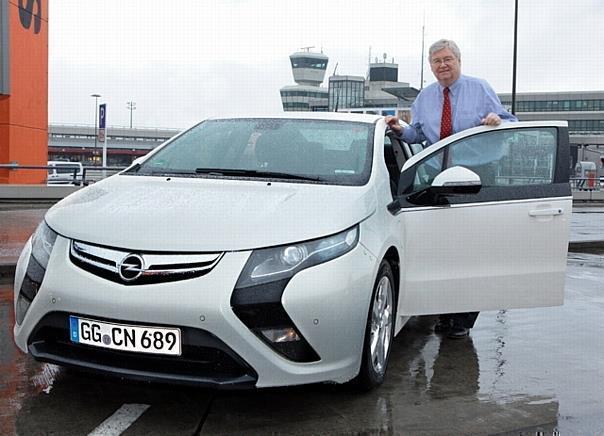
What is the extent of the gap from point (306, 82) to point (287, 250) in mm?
134709

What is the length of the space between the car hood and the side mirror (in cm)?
57

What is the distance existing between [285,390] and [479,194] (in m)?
1.66

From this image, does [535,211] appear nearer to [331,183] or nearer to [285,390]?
[331,183]

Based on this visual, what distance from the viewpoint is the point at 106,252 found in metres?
3.11

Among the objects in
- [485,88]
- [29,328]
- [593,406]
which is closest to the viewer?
[29,328]

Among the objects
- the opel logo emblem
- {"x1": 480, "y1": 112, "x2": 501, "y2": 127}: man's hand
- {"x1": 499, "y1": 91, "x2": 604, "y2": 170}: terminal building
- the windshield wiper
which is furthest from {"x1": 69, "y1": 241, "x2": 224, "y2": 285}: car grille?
{"x1": 499, "y1": 91, "x2": 604, "y2": 170}: terminal building

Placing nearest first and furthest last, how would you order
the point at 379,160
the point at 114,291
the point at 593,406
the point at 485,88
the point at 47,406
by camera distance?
the point at 114,291
the point at 47,406
the point at 593,406
the point at 379,160
the point at 485,88

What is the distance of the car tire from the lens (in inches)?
137

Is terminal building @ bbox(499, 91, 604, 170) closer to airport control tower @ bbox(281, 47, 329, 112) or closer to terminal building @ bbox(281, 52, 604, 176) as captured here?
terminal building @ bbox(281, 52, 604, 176)

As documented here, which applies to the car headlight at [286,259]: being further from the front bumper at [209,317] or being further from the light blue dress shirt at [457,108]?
the light blue dress shirt at [457,108]

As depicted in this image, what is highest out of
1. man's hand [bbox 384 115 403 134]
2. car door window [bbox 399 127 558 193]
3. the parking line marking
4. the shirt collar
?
the shirt collar

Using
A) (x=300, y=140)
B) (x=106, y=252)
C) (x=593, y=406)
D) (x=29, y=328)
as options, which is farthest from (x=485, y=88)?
(x=29, y=328)

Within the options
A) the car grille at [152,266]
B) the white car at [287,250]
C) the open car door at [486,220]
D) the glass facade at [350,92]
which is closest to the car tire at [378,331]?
the white car at [287,250]

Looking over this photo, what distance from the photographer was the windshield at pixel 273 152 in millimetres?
4020
